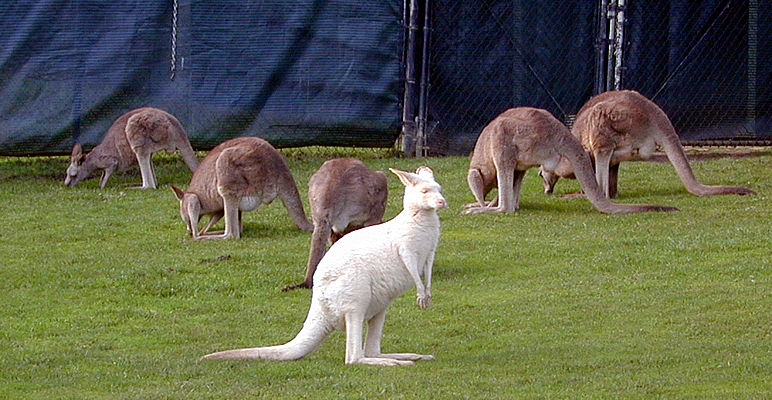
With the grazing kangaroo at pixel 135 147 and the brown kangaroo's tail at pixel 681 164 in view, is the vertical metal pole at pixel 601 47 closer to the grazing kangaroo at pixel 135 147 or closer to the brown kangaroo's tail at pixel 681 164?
the brown kangaroo's tail at pixel 681 164

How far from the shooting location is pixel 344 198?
887cm

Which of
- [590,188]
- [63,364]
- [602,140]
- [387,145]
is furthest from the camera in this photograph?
[387,145]

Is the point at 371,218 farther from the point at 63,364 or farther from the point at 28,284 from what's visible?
the point at 63,364

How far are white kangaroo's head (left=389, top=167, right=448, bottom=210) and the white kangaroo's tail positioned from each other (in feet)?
2.29

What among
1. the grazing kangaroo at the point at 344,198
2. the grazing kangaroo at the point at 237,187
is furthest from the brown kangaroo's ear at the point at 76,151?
the grazing kangaroo at the point at 344,198

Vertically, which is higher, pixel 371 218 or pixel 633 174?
pixel 371 218

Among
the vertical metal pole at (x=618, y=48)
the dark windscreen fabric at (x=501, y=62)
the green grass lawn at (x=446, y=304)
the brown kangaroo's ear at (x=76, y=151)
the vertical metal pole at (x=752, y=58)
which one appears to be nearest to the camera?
the green grass lawn at (x=446, y=304)

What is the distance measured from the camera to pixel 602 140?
11.8 metres

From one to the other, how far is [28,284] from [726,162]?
824 centimetres

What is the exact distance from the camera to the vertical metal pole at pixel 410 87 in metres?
14.5

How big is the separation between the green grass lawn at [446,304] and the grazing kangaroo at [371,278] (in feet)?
0.43

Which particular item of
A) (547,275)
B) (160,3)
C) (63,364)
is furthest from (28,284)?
(160,3)

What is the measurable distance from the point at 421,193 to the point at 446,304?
196cm

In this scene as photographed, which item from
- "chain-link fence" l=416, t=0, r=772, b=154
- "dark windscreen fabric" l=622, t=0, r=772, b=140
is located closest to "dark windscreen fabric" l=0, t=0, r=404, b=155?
"chain-link fence" l=416, t=0, r=772, b=154
